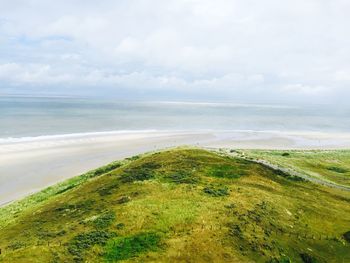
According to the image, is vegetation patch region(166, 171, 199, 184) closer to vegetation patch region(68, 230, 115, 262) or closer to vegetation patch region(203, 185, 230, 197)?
vegetation patch region(203, 185, 230, 197)

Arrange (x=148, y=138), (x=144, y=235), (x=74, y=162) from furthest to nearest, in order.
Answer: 1. (x=148, y=138)
2. (x=74, y=162)
3. (x=144, y=235)

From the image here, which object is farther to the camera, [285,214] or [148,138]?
[148,138]

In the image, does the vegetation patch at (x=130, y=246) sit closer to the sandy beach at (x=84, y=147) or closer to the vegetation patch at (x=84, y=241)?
the vegetation patch at (x=84, y=241)

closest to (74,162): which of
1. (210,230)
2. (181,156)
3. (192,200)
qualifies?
(181,156)

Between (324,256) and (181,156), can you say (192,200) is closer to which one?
(324,256)

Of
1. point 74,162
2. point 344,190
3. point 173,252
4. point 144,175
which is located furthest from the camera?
point 74,162

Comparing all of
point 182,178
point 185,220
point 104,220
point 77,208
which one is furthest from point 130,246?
point 182,178
